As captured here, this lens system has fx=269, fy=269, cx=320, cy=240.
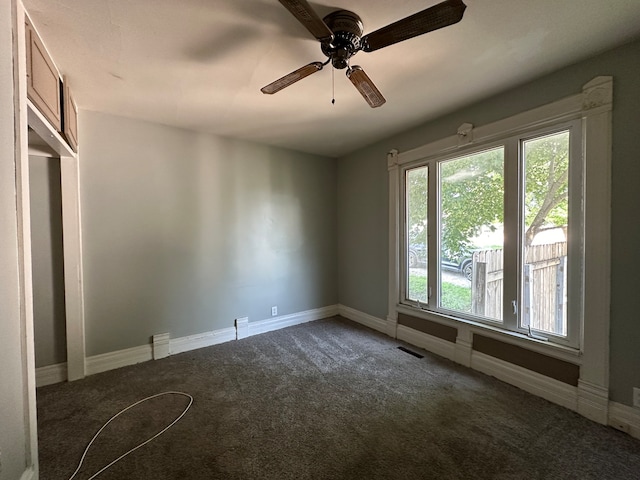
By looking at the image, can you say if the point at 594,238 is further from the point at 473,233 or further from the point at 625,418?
the point at 625,418

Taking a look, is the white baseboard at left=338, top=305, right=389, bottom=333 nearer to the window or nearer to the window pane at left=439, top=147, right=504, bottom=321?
the window

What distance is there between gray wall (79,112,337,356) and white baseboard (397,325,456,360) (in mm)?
1364

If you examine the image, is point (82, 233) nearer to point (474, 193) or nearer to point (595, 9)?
point (474, 193)

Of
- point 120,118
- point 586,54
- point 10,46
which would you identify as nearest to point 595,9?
point 586,54

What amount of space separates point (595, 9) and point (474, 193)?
141 centimetres

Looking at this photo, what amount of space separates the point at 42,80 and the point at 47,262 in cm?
157

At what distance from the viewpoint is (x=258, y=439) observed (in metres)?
1.70

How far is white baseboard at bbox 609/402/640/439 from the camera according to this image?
1.69m

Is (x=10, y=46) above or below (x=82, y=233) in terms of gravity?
above

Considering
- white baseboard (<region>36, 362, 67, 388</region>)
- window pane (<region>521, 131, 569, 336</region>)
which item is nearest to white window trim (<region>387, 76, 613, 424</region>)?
window pane (<region>521, 131, 569, 336</region>)

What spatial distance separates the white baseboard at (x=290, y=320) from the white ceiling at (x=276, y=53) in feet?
8.10

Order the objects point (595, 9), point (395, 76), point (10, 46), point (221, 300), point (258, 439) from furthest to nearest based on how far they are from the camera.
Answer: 1. point (221, 300)
2. point (395, 76)
3. point (258, 439)
4. point (595, 9)
5. point (10, 46)

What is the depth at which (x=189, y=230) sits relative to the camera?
3023 mm

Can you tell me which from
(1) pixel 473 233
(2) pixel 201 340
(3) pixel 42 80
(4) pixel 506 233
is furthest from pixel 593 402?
(3) pixel 42 80
